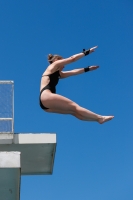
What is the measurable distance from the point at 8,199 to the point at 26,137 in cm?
373

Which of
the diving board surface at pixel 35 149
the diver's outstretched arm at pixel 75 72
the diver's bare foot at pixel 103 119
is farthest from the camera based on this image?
the diving board surface at pixel 35 149

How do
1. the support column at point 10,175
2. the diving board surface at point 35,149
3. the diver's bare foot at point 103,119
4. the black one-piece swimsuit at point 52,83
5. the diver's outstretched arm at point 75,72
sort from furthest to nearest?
Result: the diving board surface at point 35,149
the diver's outstretched arm at point 75,72
the support column at point 10,175
the black one-piece swimsuit at point 52,83
the diver's bare foot at point 103,119

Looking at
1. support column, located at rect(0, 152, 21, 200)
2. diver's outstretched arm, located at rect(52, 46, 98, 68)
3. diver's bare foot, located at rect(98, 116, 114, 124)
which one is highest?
diver's outstretched arm, located at rect(52, 46, 98, 68)

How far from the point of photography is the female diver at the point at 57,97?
10.2 metres

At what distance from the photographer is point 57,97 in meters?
10.2

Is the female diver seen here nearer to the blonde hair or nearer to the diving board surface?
the blonde hair

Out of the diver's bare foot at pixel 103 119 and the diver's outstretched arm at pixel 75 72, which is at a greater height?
the diver's outstretched arm at pixel 75 72

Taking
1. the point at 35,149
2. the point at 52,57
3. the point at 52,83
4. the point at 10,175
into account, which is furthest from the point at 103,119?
the point at 35,149

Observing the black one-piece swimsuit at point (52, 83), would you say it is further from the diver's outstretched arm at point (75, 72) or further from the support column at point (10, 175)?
the support column at point (10, 175)

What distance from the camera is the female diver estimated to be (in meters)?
10.2

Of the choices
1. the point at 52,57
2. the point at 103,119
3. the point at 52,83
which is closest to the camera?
the point at 103,119

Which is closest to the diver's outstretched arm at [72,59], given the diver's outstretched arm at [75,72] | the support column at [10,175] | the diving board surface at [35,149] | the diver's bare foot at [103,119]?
the diver's outstretched arm at [75,72]

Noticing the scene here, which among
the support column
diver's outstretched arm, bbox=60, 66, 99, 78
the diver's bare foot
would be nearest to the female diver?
the diver's bare foot

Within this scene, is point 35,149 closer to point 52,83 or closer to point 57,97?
point 52,83
